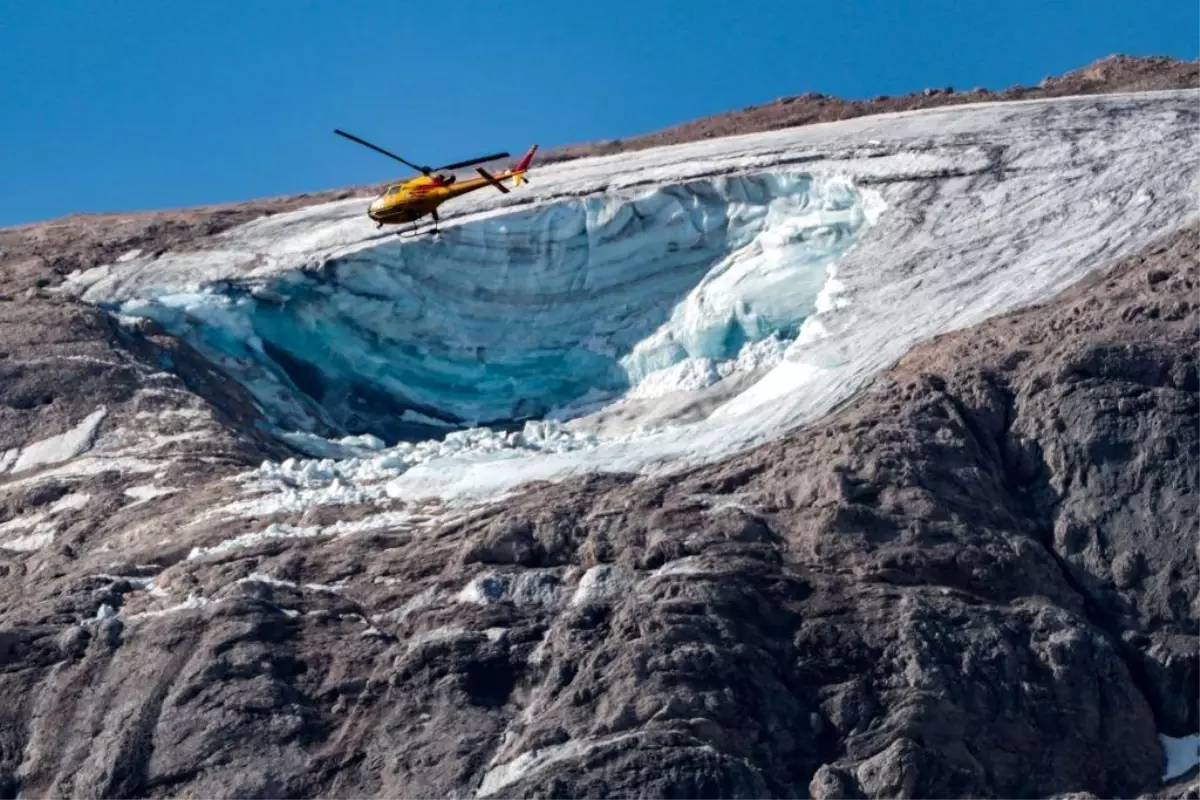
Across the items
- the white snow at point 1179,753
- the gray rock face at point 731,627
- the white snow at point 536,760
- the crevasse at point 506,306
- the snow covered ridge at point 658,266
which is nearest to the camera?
the white snow at point 536,760

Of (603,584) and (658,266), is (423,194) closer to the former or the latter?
(658,266)

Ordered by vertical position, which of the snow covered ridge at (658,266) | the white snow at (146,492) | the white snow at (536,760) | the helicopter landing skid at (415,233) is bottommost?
the white snow at (536,760)

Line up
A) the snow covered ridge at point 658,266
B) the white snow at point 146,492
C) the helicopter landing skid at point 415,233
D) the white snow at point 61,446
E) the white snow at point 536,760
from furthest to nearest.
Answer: the helicopter landing skid at point 415,233 → the snow covered ridge at point 658,266 → the white snow at point 61,446 → the white snow at point 146,492 → the white snow at point 536,760

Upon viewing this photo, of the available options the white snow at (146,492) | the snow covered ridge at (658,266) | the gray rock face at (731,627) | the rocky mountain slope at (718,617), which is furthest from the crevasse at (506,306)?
the gray rock face at (731,627)

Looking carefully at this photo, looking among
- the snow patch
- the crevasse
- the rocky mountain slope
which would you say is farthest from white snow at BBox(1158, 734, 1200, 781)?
the crevasse

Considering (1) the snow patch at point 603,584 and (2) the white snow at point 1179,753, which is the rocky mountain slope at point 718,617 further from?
(2) the white snow at point 1179,753

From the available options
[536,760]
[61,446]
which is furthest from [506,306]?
[536,760]

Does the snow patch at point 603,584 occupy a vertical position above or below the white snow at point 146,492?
below

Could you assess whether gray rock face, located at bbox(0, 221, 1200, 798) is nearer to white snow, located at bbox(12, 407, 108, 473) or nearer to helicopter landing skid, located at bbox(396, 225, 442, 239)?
white snow, located at bbox(12, 407, 108, 473)
